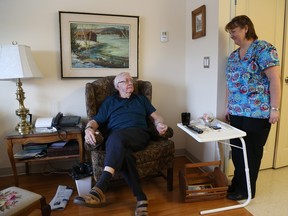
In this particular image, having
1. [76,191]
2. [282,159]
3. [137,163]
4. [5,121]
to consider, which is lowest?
[76,191]

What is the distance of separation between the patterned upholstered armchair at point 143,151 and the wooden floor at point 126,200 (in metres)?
0.15

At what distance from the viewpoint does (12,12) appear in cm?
229

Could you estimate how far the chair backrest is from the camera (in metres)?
2.28

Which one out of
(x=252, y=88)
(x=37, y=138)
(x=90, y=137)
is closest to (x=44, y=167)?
(x=37, y=138)

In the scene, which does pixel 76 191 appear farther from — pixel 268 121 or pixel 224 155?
pixel 268 121

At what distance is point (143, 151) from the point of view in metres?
1.93

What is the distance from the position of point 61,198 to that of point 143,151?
2.79 feet

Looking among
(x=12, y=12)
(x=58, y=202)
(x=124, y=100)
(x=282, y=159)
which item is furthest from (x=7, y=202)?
(x=282, y=159)

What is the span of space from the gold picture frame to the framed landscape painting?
641 mm

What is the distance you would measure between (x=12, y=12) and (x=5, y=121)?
1.11 m

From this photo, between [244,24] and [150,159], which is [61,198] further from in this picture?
[244,24]

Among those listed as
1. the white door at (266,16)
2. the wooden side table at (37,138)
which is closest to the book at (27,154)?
the wooden side table at (37,138)

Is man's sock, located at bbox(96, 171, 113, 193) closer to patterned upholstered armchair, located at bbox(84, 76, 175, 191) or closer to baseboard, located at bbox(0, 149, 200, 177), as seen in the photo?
patterned upholstered armchair, located at bbox(84, 76, 175, 191)

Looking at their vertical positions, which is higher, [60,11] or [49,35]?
[60,11]
